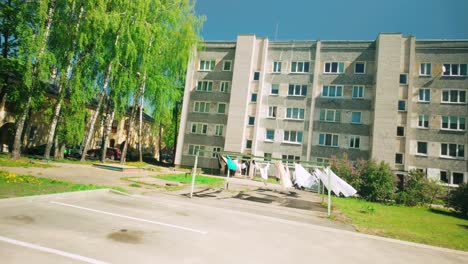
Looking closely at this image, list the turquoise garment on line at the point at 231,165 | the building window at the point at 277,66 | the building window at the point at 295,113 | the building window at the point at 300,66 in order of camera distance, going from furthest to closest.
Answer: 1. the building window at the point at 277,66
2. the building window at the point at 300,66
3. the building window at the point at 295,113
4. the turquoise garment on line at the point at 231,165

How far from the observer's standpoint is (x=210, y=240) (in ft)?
24.6

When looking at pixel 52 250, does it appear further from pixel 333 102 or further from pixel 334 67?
pixel 334 67

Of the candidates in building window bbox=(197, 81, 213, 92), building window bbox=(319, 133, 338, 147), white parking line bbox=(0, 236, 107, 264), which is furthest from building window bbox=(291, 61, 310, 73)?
white parking line bbox=(0, 236, 107, 264)

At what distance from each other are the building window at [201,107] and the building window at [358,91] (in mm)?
20195

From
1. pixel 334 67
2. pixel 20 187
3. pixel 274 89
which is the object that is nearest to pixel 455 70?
pixel 334 67

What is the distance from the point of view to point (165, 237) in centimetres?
723

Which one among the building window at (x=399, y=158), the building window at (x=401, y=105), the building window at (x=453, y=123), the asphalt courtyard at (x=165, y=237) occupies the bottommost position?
the asphalt courtyard at (x=165, y=237)

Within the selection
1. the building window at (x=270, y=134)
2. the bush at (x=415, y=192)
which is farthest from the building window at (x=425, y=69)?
the building window at (x=270, y=134)

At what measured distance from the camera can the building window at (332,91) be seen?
3603cm

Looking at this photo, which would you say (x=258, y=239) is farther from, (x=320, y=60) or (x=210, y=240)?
(x=320, y=60)

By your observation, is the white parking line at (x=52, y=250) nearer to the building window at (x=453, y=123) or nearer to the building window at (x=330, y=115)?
the building window at (x=330, y=115)

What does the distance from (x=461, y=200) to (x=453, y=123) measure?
48.5 feet

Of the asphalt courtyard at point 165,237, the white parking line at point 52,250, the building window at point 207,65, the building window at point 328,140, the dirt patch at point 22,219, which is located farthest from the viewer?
the building window at point 207,65

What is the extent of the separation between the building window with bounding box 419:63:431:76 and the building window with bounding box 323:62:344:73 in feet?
30.3
